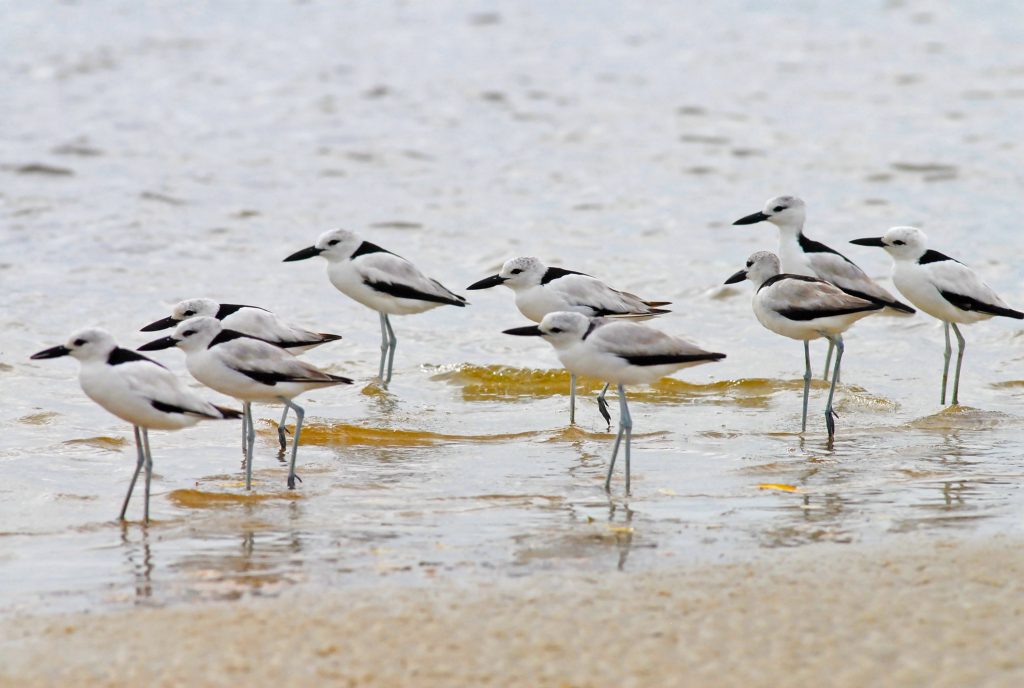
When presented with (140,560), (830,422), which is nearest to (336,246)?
(830,422)

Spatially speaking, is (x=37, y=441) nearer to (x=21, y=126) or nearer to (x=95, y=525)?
(x=95, y=525)

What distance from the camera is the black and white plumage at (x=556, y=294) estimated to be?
37.2 ft

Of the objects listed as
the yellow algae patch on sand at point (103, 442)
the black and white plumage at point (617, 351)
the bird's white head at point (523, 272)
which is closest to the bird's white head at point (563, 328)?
the black and white plumage at point (617, 351)

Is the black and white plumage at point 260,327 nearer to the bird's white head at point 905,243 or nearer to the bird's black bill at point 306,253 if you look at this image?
the bird's black bill at point 306,253


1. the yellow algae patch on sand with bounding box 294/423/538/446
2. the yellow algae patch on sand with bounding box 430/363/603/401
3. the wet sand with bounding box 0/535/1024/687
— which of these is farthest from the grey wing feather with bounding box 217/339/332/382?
the yellow algae patch on sand with bounding box 430/363/603/401

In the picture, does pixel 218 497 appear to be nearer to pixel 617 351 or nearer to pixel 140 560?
pixel 140 560

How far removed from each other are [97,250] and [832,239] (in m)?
8.73

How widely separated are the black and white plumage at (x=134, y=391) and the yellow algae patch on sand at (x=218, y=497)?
377 millimetres

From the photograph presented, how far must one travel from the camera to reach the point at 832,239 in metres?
17.0

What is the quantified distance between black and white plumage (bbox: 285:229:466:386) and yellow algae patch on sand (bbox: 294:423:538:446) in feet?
5.37

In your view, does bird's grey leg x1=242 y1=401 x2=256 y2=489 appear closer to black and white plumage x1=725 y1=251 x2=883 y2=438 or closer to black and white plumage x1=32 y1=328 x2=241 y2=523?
black and white plumage x1=32 y1=328 x2=241 y2=523

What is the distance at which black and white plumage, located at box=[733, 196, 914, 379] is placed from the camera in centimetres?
1134

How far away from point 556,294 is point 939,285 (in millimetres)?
3060

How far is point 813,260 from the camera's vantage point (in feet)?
38.8
